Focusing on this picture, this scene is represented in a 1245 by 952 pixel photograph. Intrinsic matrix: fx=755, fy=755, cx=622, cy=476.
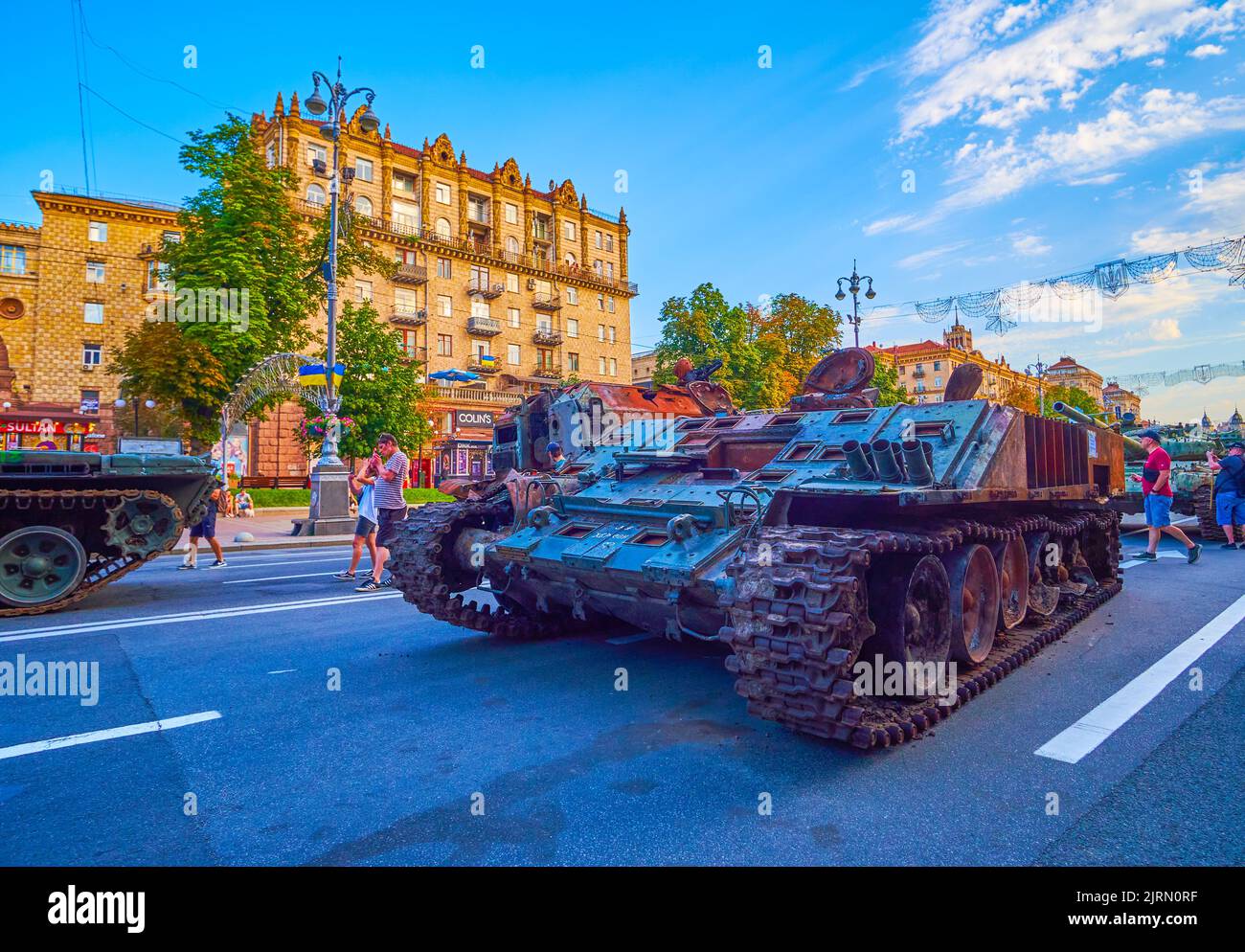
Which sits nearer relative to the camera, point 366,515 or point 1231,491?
point 366,515

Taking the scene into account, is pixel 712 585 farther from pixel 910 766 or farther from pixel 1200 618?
pixel 1200 618

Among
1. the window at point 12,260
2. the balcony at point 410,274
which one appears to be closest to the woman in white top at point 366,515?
the balcony at point 410,274

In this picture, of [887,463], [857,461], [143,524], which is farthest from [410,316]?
[887,463]

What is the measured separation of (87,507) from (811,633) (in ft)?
26.3

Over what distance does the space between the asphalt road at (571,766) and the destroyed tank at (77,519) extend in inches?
79.2

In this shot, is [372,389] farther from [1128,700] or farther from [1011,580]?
[1128,700]

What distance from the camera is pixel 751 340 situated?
3072 cm

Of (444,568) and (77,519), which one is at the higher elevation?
(77,519)

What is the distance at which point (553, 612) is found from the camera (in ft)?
20.3

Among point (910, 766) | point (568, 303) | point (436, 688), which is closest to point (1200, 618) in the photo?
point (910, 766)

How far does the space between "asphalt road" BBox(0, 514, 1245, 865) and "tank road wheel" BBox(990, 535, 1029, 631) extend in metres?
0.40

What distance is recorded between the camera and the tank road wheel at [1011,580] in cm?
554

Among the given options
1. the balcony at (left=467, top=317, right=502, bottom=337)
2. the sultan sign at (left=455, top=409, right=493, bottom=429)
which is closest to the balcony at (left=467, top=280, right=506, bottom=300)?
the balcony at (left=467, top=317, right=502, bottom=337)
